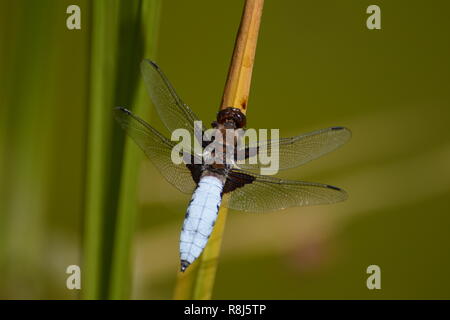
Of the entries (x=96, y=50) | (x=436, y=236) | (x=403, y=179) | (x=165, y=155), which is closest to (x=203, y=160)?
(x=165, y=155)

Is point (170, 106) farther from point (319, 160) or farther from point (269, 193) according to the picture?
point (319, 160)

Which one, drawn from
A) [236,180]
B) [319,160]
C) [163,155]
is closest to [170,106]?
[163,155]

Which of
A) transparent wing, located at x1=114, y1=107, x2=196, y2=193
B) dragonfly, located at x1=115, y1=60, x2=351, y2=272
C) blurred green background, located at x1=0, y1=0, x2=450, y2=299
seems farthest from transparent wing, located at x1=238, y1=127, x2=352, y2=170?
blurred green background, located at x1=0, y1=0, x2=450, y2=299

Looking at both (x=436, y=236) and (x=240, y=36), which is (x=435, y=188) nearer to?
(x=436, y=236)

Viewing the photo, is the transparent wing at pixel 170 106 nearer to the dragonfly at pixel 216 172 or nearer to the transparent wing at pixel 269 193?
the dragonfly at pixel 216 172

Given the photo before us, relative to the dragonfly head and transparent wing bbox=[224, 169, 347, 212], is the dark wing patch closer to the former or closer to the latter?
transparent wing bbox=[224, 169, 347, 212]

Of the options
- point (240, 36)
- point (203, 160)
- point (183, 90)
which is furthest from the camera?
point (183, 90)
